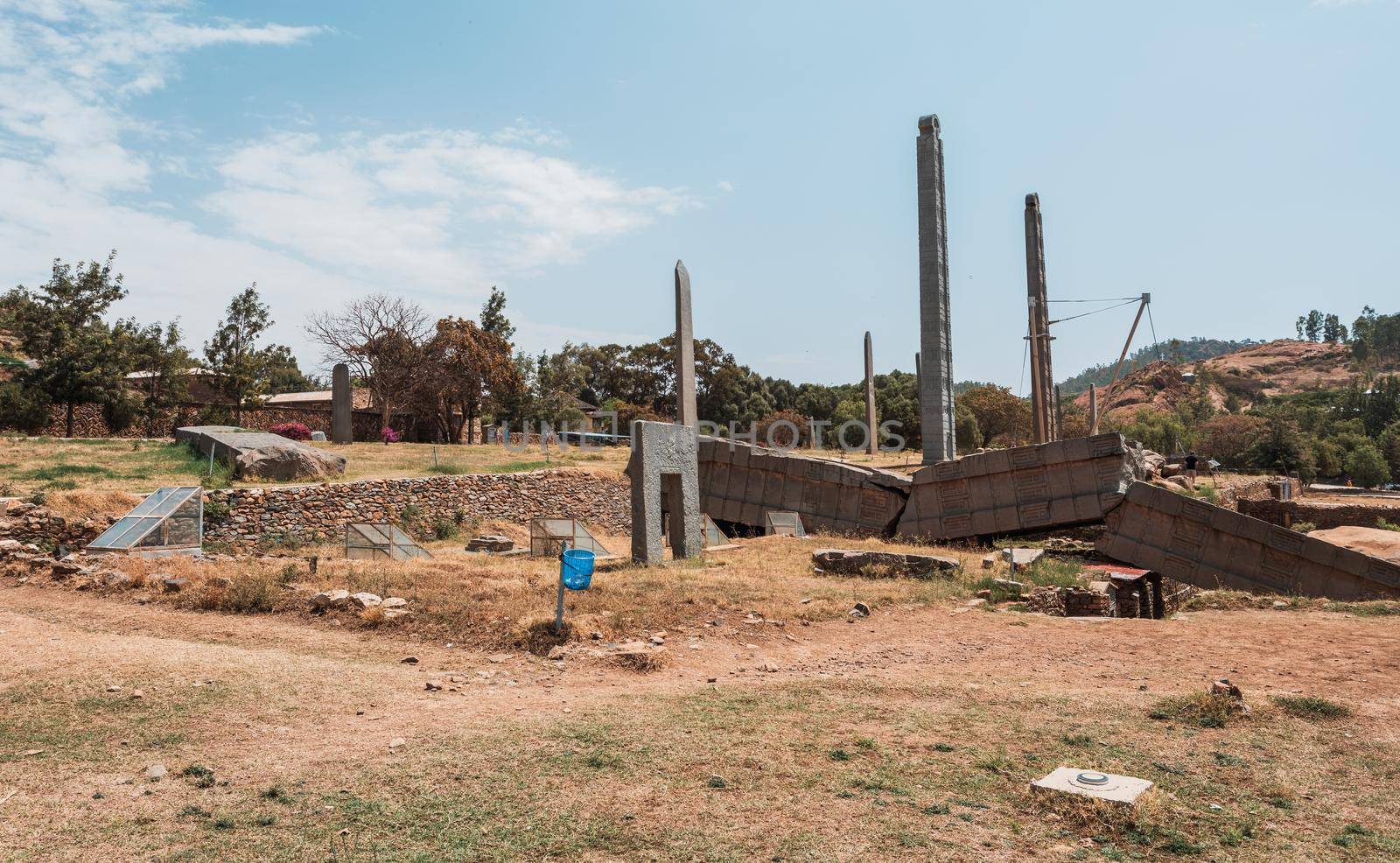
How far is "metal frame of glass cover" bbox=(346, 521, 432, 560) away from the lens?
56.9 ft

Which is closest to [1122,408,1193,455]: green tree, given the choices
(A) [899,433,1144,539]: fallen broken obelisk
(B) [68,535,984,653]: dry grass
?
(A) [899,433,1144,539]: fallen broken obelisk

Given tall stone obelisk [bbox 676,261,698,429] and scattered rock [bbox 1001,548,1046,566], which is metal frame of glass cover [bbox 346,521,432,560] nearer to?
tall stone obelisk [bbox 676,261,698,429]

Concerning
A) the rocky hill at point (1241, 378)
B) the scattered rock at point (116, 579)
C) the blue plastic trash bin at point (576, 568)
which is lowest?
the scattered rock at point (116, 579)

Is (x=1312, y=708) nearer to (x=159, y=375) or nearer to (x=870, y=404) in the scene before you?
(x=870, y=404)

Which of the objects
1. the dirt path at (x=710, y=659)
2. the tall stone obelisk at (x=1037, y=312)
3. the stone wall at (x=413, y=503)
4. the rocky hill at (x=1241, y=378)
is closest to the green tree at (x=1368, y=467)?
the rocky hill at (x=1241, y=378)

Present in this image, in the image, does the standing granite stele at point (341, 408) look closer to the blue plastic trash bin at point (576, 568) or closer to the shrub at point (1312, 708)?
the blue plastic trash bin at point (576, 568)

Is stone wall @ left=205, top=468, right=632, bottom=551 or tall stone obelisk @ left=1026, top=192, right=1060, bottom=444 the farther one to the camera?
tall stone obelisk @ left=1026, top=192, right=1060, bottom=444

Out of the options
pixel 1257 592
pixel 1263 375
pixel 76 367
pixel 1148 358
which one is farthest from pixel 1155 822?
pixel 1148 358

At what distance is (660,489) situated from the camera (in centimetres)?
1650

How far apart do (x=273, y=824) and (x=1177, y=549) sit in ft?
56.4

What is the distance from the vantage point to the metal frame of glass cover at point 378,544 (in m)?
17.3

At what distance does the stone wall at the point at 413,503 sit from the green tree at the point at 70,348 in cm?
1738

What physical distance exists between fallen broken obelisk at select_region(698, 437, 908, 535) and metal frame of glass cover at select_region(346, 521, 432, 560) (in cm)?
935

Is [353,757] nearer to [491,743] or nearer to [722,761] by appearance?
[491,743]
